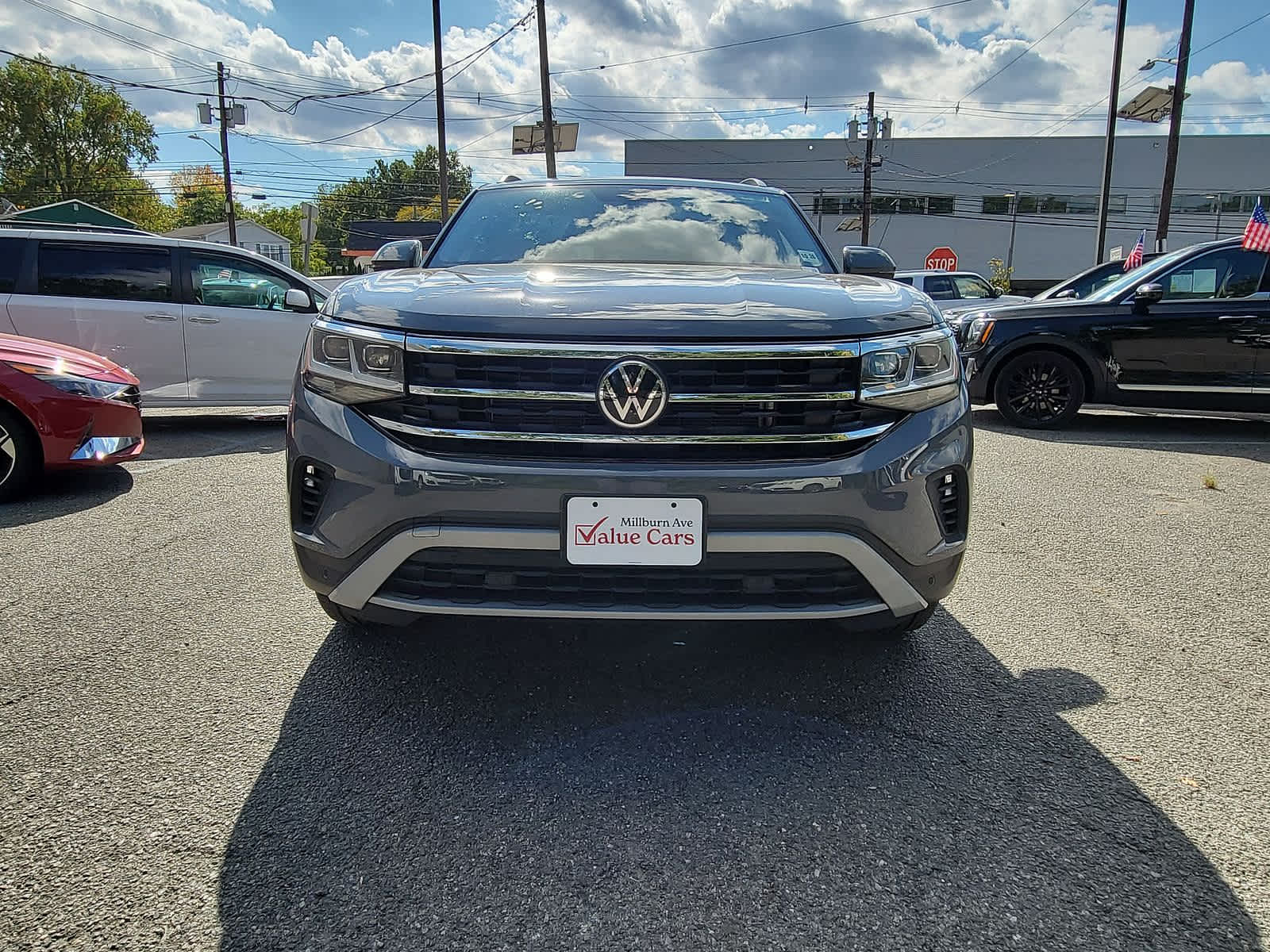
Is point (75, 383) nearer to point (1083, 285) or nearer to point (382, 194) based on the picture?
point (1083, 285)

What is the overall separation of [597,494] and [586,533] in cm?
10

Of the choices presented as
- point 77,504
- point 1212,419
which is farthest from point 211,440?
point 1212,419

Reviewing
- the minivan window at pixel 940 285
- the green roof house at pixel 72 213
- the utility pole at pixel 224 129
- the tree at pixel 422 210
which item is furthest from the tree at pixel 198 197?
the minivan window at pixel 940 285

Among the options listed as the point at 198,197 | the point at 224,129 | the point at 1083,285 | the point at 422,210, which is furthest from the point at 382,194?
the point at 1083,285

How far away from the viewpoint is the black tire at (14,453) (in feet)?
14.9

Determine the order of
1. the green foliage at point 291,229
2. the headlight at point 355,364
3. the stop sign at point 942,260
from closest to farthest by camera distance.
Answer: the headlight at point 355,364 → the stop sign at point 942,260 → the green foliage at point 291,229

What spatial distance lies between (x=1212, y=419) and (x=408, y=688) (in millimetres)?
8937

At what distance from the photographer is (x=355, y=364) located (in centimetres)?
219

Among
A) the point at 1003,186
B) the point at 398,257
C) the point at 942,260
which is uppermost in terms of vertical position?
the point at 1003,186

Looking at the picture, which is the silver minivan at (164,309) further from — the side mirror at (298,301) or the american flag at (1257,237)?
the american flag at (1257,237)

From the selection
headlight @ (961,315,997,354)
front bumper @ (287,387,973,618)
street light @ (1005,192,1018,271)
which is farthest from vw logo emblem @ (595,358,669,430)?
street light @ (1005,192,1018,271)

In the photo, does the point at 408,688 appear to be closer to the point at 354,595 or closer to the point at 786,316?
the point at 354,595

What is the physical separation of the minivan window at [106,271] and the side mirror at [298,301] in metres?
2.36

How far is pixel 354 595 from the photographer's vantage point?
2174mm
